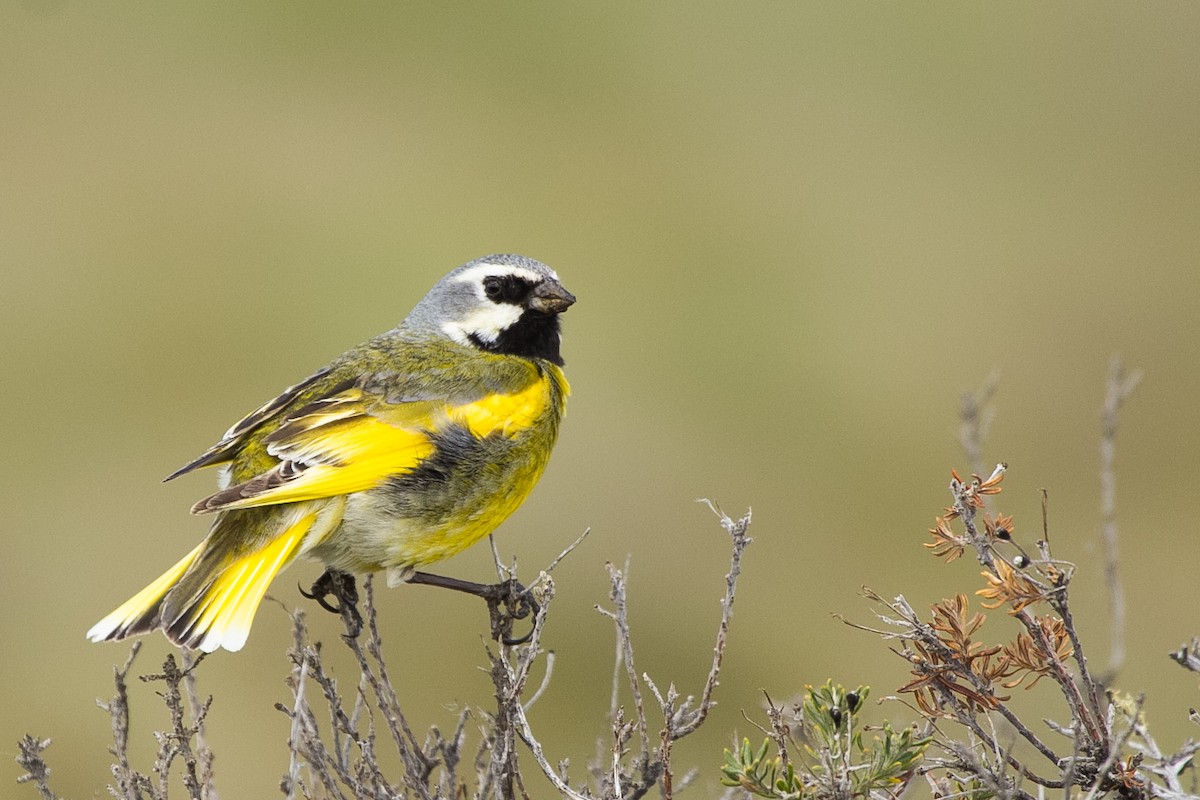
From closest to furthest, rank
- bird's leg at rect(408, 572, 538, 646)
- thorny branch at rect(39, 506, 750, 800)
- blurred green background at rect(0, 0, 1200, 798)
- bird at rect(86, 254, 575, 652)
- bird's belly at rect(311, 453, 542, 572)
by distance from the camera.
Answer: thorny branch at rect(39, 506, 750, 800) → bird's leg at rect(408, 572, 538, 646) → bird at rect(86, 254, 575, 652) → bird's belly at rect(311, 453, 542, 572) → blurred green background at rect(0, 0, 1200, 798)

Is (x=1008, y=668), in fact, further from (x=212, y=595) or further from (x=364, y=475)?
(x=212, y=595)

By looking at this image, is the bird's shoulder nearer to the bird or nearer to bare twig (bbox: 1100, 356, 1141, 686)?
the bird

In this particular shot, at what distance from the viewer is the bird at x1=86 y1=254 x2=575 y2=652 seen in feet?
13.8

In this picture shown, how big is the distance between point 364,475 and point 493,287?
1106mm

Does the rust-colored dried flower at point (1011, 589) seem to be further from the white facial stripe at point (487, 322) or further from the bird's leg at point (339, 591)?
the white facial stripe at point (487, 322)

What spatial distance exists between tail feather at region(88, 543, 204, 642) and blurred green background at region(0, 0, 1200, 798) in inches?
161

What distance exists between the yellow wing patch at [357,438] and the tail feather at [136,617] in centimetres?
33

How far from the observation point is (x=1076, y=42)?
1878cm

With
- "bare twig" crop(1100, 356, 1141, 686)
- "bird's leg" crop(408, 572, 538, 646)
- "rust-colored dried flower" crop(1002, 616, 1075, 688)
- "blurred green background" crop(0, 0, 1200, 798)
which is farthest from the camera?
"blurred green background" crop(0, 0, 1200, 798)

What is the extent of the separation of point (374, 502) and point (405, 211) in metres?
11.5

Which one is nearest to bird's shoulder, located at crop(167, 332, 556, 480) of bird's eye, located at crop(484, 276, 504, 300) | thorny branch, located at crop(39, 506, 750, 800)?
bird's eye, located at crop(484, 276, 504, 300)

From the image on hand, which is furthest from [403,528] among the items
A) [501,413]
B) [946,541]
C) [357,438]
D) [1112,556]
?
[1112,556]

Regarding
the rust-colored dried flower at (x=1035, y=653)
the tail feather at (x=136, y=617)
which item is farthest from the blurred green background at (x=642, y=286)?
the rust-colored dried flower at (x=1035, y=653)

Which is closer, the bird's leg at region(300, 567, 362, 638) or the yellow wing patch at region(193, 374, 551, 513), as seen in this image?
the yellow wing patch at region(193, 374, 551, 513)
